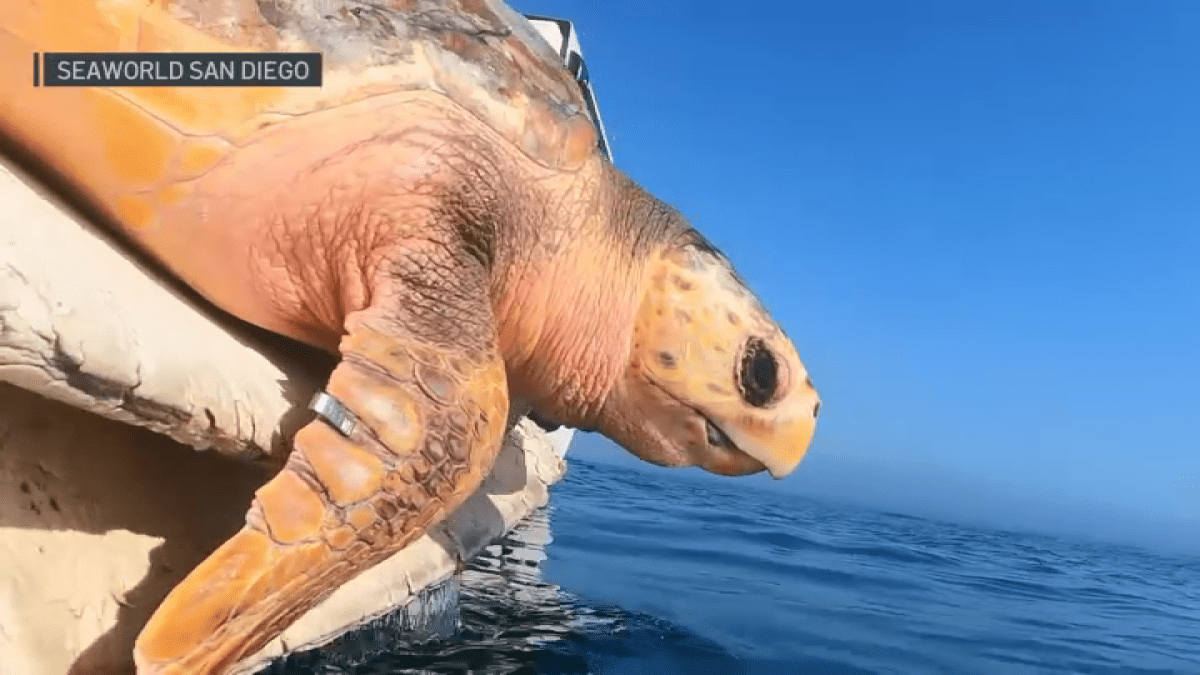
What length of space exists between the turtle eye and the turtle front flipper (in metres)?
1.23

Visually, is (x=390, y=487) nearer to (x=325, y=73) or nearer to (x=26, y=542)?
(x=26, y=542)

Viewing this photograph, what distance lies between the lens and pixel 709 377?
263 centimetres

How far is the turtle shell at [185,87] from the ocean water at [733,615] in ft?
3.90

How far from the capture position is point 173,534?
1.55 m

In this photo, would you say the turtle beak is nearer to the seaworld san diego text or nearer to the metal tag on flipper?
the metal tag on flipper

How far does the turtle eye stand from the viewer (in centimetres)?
267

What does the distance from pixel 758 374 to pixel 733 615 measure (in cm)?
154

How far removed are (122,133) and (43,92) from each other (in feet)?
0.56

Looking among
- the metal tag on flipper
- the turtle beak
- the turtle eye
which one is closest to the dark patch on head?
the turtle eye

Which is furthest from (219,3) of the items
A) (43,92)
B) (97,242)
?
(97,242)

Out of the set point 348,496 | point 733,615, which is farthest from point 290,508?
Answer: point 733,615

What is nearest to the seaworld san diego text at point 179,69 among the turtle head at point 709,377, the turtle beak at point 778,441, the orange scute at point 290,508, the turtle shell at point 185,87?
the turtle shell at point 185,87

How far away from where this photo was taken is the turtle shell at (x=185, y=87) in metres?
1.69

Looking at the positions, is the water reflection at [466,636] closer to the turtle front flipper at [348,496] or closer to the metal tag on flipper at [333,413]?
the turtle front flipper at [348,496]
